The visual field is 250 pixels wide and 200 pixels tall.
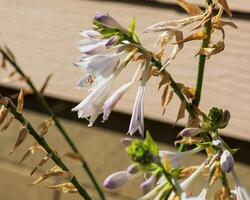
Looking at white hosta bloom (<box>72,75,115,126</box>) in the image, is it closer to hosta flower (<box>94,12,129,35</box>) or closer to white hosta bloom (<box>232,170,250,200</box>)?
hosta flower (<box>94,12,129,35</box>)

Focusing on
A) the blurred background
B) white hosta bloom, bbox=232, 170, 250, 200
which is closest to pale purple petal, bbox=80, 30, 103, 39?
white hosta bloom, bbox=232, 170, 250, 200

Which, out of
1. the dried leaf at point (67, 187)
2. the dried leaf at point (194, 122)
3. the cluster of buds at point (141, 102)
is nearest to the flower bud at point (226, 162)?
the cluster of buds at point (141, 102)

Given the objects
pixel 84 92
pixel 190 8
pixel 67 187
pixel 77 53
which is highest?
pixel 190 8

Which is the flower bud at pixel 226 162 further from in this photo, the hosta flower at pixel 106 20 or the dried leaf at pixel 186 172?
the hosta flower at pixel 106 20

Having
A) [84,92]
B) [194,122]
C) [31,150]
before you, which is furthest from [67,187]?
[84,92]

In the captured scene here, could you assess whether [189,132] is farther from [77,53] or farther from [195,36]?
[77,53]
